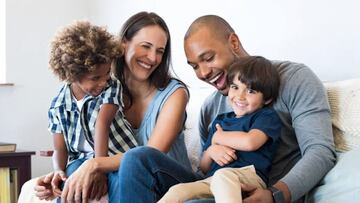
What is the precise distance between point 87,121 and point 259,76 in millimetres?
611

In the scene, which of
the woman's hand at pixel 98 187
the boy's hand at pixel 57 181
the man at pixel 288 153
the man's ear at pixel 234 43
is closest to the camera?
the man at pixel 288 153

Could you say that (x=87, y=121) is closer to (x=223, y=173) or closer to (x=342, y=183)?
(x=223, y=173)

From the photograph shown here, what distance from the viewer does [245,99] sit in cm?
156

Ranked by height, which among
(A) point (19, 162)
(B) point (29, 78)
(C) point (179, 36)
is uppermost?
(C) point (179, 36)

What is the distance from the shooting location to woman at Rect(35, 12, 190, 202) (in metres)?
1.78

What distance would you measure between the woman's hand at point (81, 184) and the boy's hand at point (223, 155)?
363mm

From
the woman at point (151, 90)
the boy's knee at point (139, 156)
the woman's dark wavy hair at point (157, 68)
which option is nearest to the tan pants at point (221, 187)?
the boy's knee at point (139, 156)

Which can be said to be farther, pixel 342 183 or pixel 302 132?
pixel 302 132

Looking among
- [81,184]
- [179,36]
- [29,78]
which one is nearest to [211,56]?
[81,184]

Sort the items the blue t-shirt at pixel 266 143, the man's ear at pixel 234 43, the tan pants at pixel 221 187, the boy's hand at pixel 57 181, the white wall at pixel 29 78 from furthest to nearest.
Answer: the white wall at pixel 29 78
the man's ear at pixel 234 43
the boy's hand at pixel 57 181
the blue t-shirt at pixel 266 143
the tan pants at pixel 221 187

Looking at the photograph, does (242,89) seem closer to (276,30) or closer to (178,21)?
(276,30)

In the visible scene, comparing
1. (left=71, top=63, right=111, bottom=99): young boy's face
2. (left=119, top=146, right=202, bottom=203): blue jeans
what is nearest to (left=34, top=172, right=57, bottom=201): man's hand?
(left=71, top=63, right=111, bottom=99): young boy's face

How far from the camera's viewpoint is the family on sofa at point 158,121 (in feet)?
4.63

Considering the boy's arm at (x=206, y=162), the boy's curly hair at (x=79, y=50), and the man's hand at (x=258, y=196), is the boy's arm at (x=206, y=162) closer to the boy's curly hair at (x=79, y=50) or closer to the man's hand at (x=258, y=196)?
the man's hand at (x=258, y=196)
